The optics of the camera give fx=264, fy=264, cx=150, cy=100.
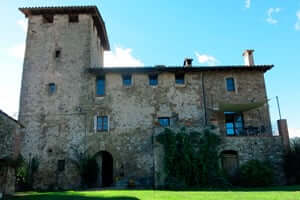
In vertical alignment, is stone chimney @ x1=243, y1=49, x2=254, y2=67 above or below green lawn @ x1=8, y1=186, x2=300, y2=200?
above

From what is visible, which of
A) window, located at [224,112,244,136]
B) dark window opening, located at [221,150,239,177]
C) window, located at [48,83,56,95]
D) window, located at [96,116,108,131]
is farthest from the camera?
window, located at [48,83,56,95]

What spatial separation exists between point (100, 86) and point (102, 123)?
9.31ft

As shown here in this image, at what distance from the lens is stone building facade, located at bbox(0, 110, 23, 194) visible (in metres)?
12.2

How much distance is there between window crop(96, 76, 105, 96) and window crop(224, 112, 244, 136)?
9269 mm

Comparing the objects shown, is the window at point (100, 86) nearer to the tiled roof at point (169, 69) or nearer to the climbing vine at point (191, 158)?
the tiled roof at point (169, 69)

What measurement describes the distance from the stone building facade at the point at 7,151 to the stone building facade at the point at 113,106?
553 cm

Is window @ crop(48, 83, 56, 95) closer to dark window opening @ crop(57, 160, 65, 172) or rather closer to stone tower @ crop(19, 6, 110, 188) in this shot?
stone tower @ crop(19, 6, 110, 188)

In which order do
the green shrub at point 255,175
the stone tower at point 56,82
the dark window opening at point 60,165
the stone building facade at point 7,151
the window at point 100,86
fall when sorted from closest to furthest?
1. the stone building facade at point 7,151
2. the green shrub at point 255,175
3. the dark window opening at point 60,165
4. the stone tower at point 56,82
5. the window at point 100,86

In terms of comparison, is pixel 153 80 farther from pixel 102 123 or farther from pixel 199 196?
pixel 199 196

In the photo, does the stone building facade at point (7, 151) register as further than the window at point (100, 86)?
No

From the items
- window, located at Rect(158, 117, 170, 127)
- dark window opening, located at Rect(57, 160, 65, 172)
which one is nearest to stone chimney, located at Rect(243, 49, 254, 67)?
window, located at Rect(158, 117, 170, 127)

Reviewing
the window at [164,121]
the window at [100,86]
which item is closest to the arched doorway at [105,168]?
the window at [100,86]

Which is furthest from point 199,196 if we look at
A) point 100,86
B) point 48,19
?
point 48,19

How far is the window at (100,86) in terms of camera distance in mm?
19595
